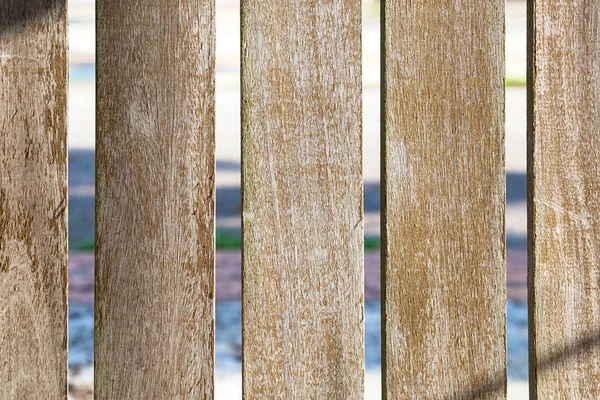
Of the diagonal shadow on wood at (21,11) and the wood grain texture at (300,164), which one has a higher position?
the diagonal shadow on wood at (21,11)

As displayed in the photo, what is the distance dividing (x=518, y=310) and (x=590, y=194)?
2.77m

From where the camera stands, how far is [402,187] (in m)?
1.09

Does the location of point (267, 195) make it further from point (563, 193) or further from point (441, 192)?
point (563, 193)

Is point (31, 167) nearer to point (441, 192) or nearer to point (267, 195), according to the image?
point (267, 195)

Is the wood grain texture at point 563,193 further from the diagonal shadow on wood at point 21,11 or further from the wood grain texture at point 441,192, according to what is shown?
the diagonal shadow on wood at point 21,11

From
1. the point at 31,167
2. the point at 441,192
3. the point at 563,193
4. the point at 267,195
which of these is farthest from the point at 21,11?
the point at 563,193

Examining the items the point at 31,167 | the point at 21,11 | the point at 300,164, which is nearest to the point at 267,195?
the point at 300,164

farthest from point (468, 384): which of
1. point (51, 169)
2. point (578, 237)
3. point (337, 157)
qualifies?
point (51, 169)

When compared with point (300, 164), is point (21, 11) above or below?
above

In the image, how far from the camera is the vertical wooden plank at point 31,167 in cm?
107

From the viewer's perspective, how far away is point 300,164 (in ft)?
3.54

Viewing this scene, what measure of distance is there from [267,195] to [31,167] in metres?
0.37

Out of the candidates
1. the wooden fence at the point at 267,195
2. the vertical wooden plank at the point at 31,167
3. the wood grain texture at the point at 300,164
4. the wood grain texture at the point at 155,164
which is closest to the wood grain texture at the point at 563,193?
the wooden fence at the point at 267,195

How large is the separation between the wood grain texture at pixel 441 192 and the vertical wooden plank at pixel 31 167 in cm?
51
